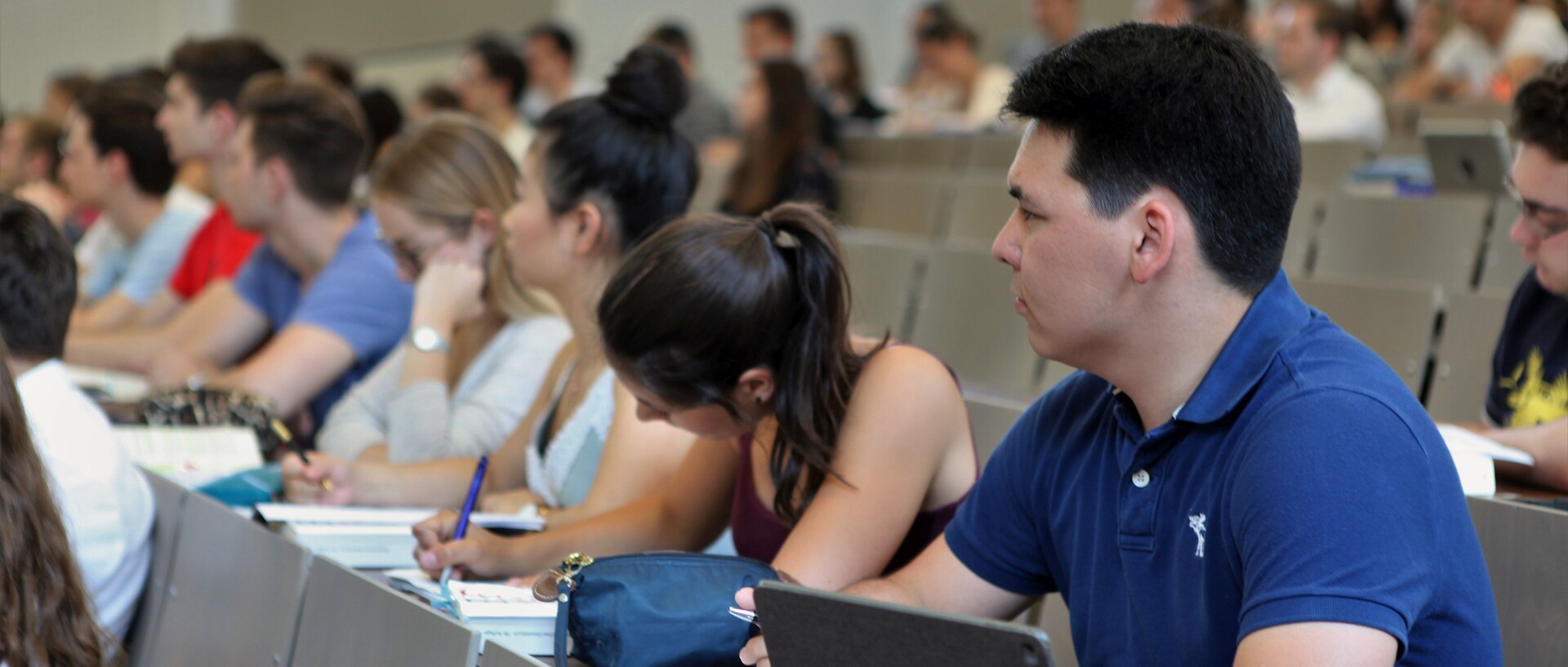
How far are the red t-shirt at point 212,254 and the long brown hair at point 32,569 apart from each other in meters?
2.51

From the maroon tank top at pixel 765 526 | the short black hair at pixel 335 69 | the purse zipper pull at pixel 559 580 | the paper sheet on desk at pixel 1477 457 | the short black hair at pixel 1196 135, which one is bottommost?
the short black hair at pixel 335 69

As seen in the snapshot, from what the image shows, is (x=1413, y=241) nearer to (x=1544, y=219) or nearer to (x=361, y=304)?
(x=1544, y=219)

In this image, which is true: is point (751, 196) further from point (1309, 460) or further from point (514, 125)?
point (1309, 460)

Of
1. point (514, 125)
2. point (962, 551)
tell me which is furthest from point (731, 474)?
point (514, 125)

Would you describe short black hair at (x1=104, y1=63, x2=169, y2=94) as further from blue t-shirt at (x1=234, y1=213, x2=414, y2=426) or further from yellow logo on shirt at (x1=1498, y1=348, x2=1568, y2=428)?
yellow logo on shirt at (x1=1498, y1=348, x2=1568, y2=428)

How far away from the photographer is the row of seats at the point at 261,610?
1.40m

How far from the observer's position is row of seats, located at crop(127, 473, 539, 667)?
1.40 metres

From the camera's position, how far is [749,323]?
5.33ft

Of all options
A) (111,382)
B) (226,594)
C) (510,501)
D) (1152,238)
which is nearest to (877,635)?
(1152,238)

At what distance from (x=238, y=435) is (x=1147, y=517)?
1.84 meters

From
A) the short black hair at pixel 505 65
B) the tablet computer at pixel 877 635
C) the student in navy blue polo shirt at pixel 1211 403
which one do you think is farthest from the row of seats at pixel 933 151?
the tablet computer at pixel 877 635

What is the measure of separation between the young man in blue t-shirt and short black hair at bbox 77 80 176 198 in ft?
2.73

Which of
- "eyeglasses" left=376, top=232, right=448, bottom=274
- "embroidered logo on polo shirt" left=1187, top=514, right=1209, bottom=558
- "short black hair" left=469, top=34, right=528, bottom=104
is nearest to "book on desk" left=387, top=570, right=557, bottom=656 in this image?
"embroidered logo on polo shirt" left=1187, top=514, right=1209, bottom=558

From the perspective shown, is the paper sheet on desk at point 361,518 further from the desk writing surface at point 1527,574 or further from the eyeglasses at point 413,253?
the desk writing surface at point 1527,574
